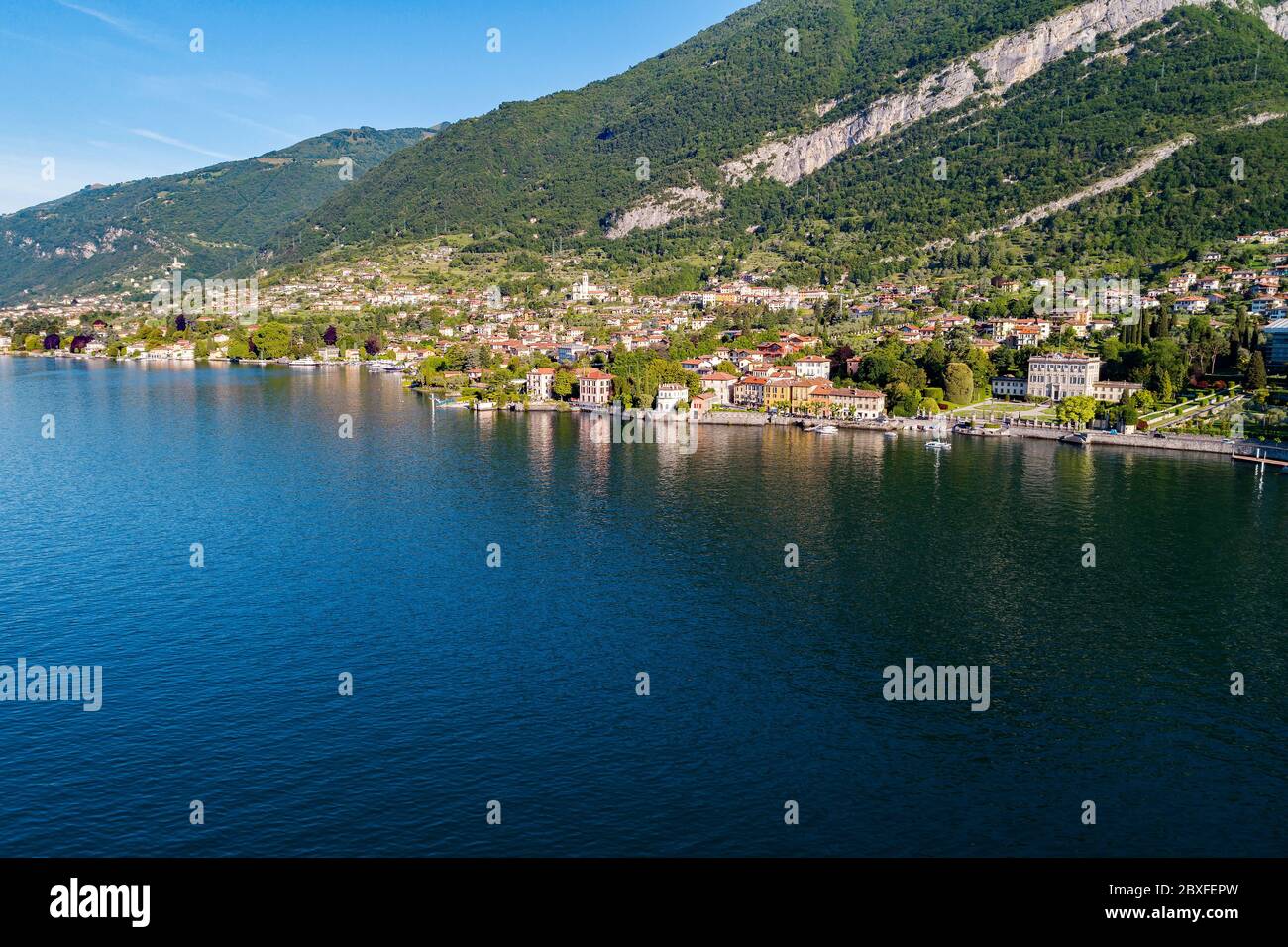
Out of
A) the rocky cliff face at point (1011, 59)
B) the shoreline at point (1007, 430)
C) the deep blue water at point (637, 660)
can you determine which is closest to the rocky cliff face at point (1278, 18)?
the rocky cliff face at point (1011, 59)

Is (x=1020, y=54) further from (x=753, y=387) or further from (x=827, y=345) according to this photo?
(x=753, y=387)

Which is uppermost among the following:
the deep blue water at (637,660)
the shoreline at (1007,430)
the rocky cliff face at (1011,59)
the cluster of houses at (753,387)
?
the rocky cliff face at (1011,59)

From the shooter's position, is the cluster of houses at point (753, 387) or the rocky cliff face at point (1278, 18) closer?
the cluster of houses at point (753, 387)

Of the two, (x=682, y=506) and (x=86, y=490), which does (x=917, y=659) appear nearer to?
(x=682, y=506)

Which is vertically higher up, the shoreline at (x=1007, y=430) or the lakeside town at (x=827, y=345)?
the lakeside town at (x=827, y=345)

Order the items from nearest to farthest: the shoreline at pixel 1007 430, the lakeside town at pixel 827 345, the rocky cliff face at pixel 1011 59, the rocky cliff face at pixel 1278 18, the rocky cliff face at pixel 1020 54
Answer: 1. the shoreline at pixel 1007 430
2. the lakeside town at pixel 827 345
3. the rocky cliff face at pixel 1278 18
4. the rocky cliff face at pixel 1020 54
5. the rocky cliff face at pixel 1011 59

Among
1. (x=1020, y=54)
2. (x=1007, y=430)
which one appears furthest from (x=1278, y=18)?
(x=1007, y=430)

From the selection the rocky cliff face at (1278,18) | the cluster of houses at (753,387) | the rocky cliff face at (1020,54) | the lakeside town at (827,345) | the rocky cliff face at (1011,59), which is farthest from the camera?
the rocky cliff face at (1011,59)

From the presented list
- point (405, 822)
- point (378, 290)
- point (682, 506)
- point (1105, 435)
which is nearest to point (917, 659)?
point (405, 822)

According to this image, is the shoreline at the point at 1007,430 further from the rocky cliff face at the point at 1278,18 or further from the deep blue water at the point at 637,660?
the rocky cliff face at the point at 1278,18
